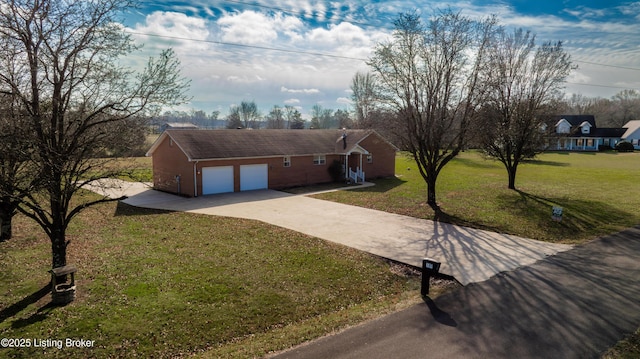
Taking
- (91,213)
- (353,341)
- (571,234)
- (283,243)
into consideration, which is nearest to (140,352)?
(353,341)

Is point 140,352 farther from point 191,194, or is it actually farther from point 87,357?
point 191,194

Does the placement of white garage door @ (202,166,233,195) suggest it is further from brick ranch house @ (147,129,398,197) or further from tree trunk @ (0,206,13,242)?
tree trunk @ (0,206,13,242)

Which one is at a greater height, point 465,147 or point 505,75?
point 505,75

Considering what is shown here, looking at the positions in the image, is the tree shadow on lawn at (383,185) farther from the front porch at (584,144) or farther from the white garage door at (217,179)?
the front porch at (584,144)

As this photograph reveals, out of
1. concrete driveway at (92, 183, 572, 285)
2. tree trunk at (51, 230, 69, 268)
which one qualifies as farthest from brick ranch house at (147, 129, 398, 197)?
tree trunk at (51, 230, 69, 268)

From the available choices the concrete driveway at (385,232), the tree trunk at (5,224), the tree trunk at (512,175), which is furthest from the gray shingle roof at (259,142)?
the tree trunk at (512,175)

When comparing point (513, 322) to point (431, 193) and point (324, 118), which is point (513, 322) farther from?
point (324, 118)
